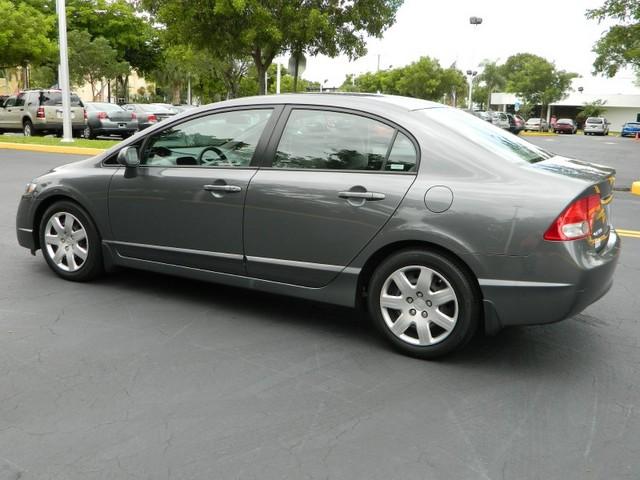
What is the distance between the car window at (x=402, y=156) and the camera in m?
4.09

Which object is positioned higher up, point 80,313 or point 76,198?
point 76,198

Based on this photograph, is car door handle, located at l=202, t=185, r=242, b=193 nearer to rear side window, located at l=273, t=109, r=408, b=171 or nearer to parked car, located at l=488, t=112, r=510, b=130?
rear side window, located at l=273, t=109, r=408, b=171

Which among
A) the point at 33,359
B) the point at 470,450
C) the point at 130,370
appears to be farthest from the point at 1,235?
the point at 470,450

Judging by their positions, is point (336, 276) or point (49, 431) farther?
point (336, 276)

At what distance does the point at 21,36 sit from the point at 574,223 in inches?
1398

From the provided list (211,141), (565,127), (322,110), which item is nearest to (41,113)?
(211,141)

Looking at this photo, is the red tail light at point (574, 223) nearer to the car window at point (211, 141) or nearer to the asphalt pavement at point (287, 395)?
the asphalt pavement at point (287, 395)

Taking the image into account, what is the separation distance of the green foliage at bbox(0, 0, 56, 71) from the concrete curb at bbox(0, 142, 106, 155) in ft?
51.6

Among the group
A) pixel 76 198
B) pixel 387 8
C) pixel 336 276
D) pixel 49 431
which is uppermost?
pixel 387 8

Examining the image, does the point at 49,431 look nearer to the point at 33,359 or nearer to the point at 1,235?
the point at 33,359

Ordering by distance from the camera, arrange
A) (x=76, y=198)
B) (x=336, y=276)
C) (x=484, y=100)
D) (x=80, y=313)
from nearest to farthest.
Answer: (x=336, y=276), (x=80, y=313), (x=76, y=198), (x=484, y=100)

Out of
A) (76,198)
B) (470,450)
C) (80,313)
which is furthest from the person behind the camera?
(76,198)

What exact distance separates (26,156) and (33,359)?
565 inches

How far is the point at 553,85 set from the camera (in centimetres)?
7156
